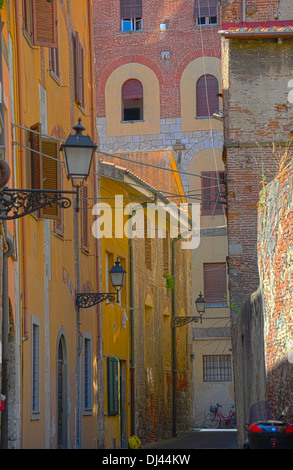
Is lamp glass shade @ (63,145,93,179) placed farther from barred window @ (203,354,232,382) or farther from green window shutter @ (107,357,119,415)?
barred window @ (203,354,232,382)

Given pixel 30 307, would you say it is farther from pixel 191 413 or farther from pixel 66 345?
pixel 191 413

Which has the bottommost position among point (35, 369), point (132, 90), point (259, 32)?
point (35, 369)

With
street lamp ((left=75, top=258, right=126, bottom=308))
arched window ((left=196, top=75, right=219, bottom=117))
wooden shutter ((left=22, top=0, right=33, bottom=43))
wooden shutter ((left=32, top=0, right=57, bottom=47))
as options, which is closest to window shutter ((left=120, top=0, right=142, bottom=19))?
arched window ((left=196, top=75, right=219, bottom=117))

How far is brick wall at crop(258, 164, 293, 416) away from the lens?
1270 cm

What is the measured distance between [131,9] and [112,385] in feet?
71.5

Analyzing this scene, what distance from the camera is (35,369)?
1716 cm

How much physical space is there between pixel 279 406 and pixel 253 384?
3366 millimetres

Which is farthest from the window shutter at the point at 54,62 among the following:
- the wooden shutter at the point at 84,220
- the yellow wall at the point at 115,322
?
the yellow wall at the point at 115,322

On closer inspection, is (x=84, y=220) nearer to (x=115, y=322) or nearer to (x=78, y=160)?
(x=115, y=322)

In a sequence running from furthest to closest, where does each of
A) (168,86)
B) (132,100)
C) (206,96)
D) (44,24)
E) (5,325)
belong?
(132,100) < (168,86) < (206,96) < (44,24) < (5,325)

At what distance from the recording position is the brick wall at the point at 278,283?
12.7m

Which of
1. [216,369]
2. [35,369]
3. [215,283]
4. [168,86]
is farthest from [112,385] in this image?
[168,86]

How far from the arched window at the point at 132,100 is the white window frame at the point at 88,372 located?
20.3 metres
